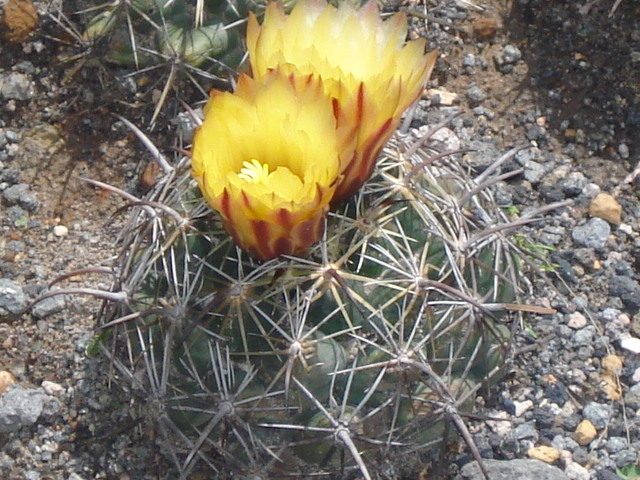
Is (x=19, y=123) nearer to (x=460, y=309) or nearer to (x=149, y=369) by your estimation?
(x=149, y=369)

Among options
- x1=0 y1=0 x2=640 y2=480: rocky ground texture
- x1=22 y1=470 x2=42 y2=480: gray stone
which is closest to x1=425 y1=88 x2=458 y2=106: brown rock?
x1=0 y1=0 x2=640 y2=480: rocky ground texture

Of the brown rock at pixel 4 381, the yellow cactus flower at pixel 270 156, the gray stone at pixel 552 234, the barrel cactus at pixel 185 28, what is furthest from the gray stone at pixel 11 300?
the gray stone at pixel 552 234

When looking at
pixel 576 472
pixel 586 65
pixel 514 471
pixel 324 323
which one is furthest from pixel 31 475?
pixel 586 65

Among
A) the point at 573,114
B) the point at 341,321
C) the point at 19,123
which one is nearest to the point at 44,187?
the point at 19,123

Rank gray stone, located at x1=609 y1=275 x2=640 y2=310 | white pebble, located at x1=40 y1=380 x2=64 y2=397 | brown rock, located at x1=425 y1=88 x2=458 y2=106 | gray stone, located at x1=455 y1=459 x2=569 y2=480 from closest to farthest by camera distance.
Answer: gray stone, located at x1=455 y1=459 x2=569 y2=480, white pebble, located at x1=40 y1=380 x2=64 y2=397, gray stone, located at x1=609 y1=275 x2=640 y2=310, brown rock, located at x1=425 y1=88 x2=458 y2=106

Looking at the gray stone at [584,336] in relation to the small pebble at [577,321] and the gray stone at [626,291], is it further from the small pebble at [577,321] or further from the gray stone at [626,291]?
the gray stone at [626,291]

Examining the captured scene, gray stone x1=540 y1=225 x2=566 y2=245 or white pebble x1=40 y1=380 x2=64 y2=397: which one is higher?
gray stone x1=540 y1=225 x2=566 y2=245

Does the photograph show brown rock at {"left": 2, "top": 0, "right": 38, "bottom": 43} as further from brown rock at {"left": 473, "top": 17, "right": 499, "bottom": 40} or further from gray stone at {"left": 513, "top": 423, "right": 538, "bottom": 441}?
gray stone at {"left": 513, "top": 423, "right": 538, "bottom": 441}
